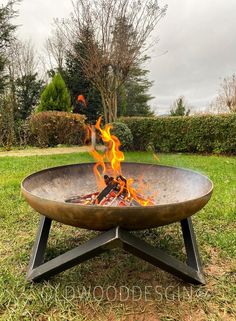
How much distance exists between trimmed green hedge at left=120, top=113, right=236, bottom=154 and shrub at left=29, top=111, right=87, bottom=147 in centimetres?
185

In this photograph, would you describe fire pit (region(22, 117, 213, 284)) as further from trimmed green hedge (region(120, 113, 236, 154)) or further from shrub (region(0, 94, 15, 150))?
shrub (region(0, 94, 15, 150))

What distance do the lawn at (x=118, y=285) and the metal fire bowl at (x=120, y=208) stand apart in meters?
0.41

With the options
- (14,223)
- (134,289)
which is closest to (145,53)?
(14,223)

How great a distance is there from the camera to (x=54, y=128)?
391 inches

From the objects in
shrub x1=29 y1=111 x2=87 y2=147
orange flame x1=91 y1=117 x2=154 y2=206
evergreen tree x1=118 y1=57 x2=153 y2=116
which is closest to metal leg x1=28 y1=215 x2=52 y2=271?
orange flame x1=91 y1=117 x2=154 y2=206

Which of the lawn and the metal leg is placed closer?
the lawn

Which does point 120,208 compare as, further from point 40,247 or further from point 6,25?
point 6,25

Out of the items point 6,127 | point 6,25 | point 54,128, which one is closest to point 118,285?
point 54,128

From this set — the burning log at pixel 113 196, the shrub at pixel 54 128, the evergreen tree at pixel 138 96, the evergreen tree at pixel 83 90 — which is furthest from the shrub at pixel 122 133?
the evergreen tree at pixel 138 96

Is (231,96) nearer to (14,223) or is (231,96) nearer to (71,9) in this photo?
(71,9)

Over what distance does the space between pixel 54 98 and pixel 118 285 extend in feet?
35.2

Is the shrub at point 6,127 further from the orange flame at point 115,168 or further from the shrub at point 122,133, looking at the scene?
the orange flame at point 115,168

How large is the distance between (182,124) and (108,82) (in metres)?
3.82

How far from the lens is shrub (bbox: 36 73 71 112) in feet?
37.8
